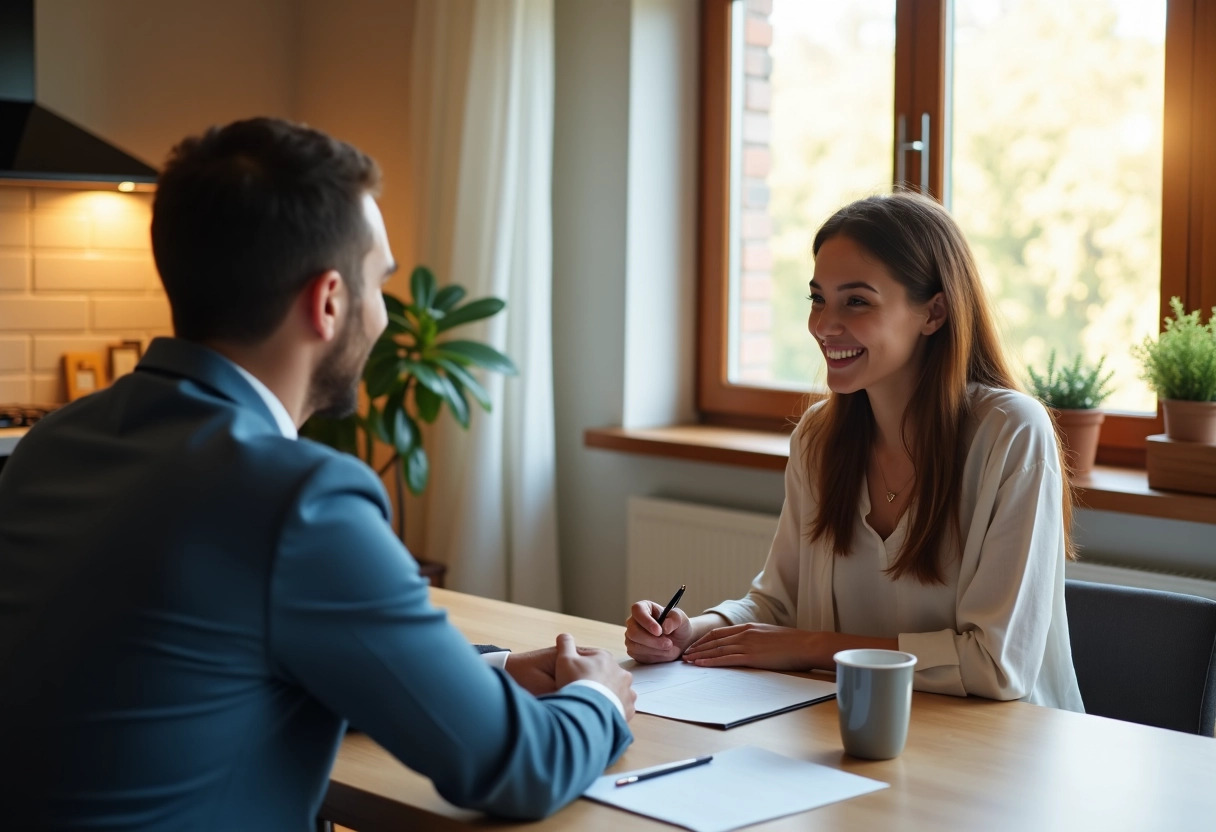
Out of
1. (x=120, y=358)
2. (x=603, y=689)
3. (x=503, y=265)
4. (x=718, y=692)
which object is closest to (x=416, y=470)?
(x=503, y=265)

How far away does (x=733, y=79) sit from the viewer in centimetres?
368

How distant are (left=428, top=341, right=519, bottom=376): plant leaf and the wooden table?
2033 mm

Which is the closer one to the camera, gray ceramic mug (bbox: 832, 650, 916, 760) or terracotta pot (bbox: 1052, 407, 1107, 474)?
gray ceramic mug (bbox: 832, 650, 916, 760)

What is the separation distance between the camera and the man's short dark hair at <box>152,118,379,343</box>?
3.71 ft

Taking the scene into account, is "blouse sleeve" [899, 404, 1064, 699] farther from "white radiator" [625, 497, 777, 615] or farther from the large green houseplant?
the large green houseplant

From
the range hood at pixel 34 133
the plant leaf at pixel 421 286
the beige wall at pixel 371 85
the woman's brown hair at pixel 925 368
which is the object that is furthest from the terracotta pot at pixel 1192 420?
the range hood at pixel 34 133

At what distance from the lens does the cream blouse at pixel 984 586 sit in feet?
5.41

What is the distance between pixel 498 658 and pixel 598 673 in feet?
0.78

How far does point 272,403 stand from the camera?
3.89 ft

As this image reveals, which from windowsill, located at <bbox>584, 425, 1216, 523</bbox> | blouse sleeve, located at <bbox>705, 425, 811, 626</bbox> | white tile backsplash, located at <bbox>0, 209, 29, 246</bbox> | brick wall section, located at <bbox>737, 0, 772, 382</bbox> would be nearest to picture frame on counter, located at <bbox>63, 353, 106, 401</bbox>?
white tile backsplash, located at <bbox>0, 209, 29, 246</bbox>

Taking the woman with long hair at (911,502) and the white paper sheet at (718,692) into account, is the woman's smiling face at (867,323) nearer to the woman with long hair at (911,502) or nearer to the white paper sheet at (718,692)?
the woman with long hair at (911,502)

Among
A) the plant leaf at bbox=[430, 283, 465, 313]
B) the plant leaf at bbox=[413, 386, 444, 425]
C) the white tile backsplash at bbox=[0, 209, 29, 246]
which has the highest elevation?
the white tile backsplash at bbox=[0, 209, 29, 246]

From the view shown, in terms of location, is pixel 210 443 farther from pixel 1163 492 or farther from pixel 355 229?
pixel 1163 492

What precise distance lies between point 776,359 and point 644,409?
395 millimetres
